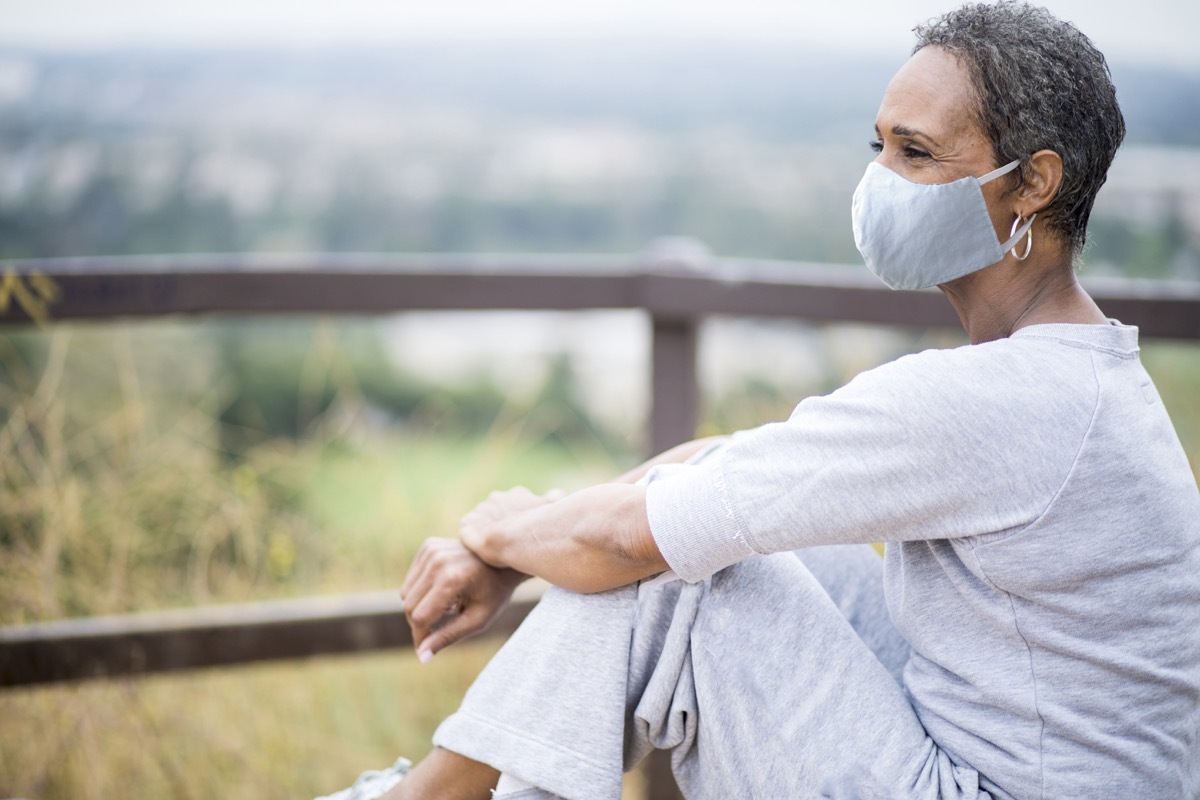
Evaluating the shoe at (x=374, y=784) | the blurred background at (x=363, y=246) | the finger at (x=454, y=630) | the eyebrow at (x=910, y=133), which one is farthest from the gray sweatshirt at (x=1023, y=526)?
the shoe at (x=374, y=784)

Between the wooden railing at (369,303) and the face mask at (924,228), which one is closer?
the face mask at (924,228)

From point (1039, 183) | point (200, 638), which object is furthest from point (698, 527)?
point (200, 638)

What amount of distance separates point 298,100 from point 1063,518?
7.37m

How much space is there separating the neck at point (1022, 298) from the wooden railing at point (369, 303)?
0.85 metres

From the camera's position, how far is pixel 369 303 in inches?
90.1

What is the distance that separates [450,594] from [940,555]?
28.9 inches

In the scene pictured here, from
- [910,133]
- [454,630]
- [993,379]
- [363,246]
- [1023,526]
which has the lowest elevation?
[363,246]

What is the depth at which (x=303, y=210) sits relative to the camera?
23.9 ft

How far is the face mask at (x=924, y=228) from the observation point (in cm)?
125

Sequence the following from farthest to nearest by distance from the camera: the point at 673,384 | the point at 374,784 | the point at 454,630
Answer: the point at 673,384
the point at 454,630
the point at 374,784

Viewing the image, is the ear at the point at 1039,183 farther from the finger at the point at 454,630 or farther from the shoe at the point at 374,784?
the shoe at the point at 374,784

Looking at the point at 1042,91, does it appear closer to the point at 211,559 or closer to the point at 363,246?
the point at 211,559

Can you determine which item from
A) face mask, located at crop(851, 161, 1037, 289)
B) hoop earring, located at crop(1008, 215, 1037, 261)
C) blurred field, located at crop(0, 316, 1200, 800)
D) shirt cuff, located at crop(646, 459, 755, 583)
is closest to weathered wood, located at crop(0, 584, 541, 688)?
blurred field, located at crop(0, 316, 1200, 800)

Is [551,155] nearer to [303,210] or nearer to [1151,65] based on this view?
[303,210]
